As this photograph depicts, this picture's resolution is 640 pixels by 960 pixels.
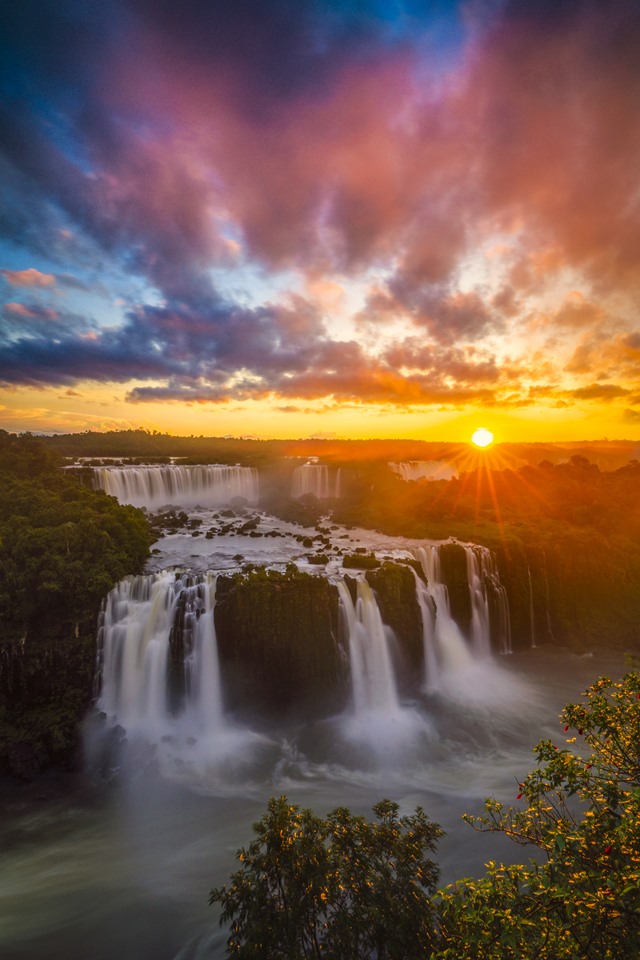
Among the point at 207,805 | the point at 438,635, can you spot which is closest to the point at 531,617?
the point at 438,635

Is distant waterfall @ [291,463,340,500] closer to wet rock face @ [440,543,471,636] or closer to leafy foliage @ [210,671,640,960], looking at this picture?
wet rock face @ [440,543,471,636]

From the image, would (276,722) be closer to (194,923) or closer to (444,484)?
(194,923)

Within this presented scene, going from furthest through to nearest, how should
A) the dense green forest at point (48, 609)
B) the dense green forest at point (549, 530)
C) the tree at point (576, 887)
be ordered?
the dense green forest at point (549, 530), the dense green forest at point (48, 609), the tree at point (576, 887)

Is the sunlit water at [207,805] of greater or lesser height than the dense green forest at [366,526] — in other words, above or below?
below

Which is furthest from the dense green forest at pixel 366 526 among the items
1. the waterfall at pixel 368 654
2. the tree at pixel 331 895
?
the tree at pixel 331 895

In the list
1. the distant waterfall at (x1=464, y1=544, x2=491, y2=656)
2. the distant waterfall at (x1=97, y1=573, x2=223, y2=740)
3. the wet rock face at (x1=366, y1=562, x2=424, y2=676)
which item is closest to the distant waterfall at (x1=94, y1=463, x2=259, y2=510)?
the distant waterfall at (x1=97, y1=573, x2=223, y2=740)

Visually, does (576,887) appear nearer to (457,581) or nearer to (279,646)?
(279,646)

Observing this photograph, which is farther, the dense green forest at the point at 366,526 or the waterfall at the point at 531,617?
the waterfall at the point at 531,617

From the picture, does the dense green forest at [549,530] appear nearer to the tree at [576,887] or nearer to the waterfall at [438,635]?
the waterfall at [438,635]
